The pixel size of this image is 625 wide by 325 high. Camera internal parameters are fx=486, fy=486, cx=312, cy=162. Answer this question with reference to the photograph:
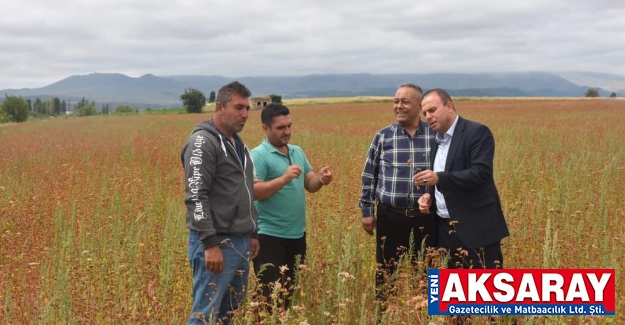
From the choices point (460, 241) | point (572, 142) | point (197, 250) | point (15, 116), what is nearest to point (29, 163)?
point (197, 250)

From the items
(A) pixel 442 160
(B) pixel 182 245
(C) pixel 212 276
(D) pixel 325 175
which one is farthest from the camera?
(B) pixel 182 245

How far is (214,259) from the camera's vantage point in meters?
3.03

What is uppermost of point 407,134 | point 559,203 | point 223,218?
point 407,134

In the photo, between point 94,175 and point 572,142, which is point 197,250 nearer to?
point 94,175

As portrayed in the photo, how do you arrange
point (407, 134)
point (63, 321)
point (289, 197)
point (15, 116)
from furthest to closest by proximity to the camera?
point (15, 116), point (407, 134), point (289, 197), point (63, 321)

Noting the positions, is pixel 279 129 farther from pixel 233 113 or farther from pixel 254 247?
pixel 254 247

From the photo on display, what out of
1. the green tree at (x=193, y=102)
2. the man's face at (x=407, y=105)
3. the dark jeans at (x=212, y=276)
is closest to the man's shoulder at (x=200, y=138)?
the dark jeans at (x=212, y=276)

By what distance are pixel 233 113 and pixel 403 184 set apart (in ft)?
5.16

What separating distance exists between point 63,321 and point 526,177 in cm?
735

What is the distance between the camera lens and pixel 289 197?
384 centimetres

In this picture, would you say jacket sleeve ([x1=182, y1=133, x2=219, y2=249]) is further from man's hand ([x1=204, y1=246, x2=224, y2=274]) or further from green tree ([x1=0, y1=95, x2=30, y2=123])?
green tree ([x1=0, y1=95, x2=30, y2=123])

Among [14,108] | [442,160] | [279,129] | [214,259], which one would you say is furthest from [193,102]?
[214,259]

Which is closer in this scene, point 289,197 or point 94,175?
point 289,197

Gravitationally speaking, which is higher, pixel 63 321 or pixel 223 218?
pixel 223 218
